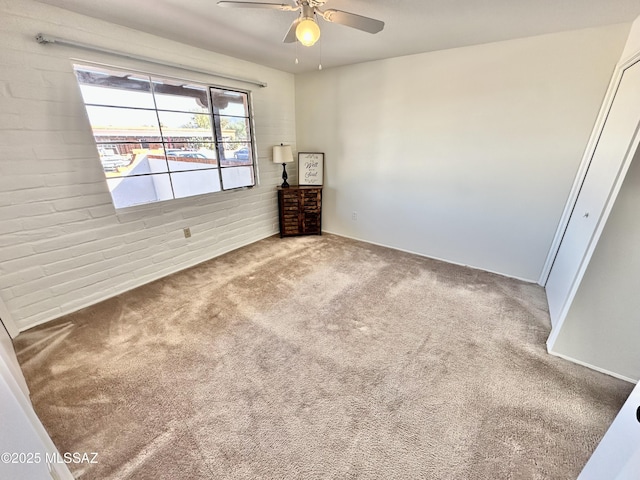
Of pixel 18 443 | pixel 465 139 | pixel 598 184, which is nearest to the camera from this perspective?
pixel 18 443

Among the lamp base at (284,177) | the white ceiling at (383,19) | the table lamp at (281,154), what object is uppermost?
the white ceiling at (383,19)

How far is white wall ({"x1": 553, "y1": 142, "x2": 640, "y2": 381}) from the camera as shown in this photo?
1551 millimetres

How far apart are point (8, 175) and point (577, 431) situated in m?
3.85

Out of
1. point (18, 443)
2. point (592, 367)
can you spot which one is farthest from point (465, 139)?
point (18, 443)

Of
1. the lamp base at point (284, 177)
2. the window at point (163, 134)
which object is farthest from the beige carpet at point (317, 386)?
the lamp base at point (284, 177)

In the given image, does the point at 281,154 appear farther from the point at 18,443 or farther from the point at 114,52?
the point at 18,443

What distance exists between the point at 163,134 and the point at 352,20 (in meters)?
2.08

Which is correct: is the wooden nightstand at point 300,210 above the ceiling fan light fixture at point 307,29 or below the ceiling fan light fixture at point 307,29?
below

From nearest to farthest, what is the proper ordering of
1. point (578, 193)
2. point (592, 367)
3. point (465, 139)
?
1. point (592, 367)
2. point (578, 193)
3. point (465, 139)

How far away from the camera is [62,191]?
2.12 m

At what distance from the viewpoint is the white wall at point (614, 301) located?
1.55 metres

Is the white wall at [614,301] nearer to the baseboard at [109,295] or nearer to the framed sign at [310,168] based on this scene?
the framed sign at [310,168]

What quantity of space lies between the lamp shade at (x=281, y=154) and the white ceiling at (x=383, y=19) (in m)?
1.13

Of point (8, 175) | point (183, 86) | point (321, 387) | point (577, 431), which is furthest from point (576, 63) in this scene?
point (8, 175)
